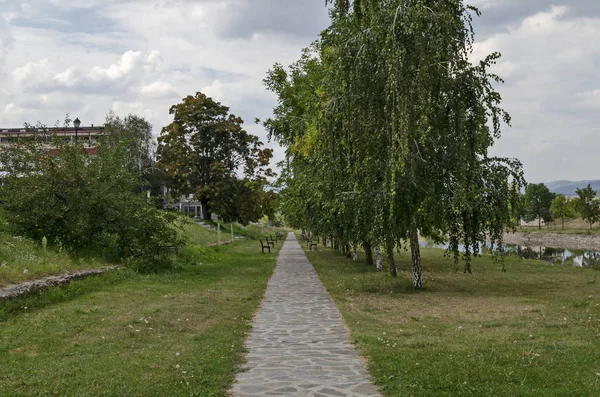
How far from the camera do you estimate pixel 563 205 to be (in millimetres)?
92625

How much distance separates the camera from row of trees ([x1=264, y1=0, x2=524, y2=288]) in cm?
1377

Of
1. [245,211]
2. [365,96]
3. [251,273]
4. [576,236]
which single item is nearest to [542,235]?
[576,236]

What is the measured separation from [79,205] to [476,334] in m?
14.0

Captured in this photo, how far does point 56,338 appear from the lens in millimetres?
9320

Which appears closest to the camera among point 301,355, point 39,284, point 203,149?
point 301,355

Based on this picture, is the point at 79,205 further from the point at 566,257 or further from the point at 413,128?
the point at 566,257

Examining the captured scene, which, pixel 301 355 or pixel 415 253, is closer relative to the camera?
pixel 301 355

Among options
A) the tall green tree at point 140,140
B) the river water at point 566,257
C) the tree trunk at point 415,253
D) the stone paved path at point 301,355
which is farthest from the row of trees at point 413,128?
the tall green tree at point 140,140

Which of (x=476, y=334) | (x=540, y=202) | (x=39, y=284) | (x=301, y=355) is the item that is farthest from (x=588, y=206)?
(x=301, y=355)

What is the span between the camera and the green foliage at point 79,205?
19.1 meters

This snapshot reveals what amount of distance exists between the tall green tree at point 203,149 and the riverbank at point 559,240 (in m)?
29.5

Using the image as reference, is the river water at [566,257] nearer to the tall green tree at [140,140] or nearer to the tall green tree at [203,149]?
the tall green tree at [203,149]

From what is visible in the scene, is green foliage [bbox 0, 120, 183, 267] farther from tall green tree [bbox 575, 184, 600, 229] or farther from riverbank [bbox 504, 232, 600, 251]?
tall green tree [bbox 575, 184, 600, 229]

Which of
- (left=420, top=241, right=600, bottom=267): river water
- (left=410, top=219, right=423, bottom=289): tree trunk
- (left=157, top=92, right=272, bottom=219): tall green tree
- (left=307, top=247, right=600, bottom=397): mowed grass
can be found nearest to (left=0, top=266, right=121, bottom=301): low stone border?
(left=307, top=247, right=600, bottom=397): mowed grass
